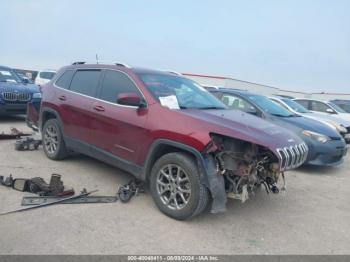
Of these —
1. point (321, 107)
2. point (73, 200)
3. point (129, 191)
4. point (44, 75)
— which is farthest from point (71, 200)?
point (44, 75)

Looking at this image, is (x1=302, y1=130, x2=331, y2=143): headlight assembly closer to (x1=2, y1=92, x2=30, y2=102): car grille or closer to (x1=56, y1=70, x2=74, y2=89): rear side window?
(x1=56, y1=70, x2=74, y2=89): rear side window

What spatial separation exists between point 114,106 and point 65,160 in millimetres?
1989

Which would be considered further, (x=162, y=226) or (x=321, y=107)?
(x=321, y=107)

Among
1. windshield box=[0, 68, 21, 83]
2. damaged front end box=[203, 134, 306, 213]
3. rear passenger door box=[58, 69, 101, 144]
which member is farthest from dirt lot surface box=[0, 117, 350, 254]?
windshield box=[0, 68, 21, 83]

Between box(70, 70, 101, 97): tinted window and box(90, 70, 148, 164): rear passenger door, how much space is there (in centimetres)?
20

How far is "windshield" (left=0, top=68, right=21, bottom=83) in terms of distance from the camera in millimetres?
10641

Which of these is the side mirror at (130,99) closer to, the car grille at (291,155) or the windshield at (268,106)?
the car grille at (291,155)

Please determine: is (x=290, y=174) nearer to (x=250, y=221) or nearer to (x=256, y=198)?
(x=256, y=198)

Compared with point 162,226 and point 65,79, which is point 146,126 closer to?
point 162,226

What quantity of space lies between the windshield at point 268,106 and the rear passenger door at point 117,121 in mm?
3894

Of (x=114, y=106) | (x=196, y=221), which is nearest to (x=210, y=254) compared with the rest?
(x=196, y=221)

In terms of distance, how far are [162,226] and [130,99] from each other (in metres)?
1.64

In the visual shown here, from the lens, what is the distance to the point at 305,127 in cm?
751

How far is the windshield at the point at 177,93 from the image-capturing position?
4.74 metres
